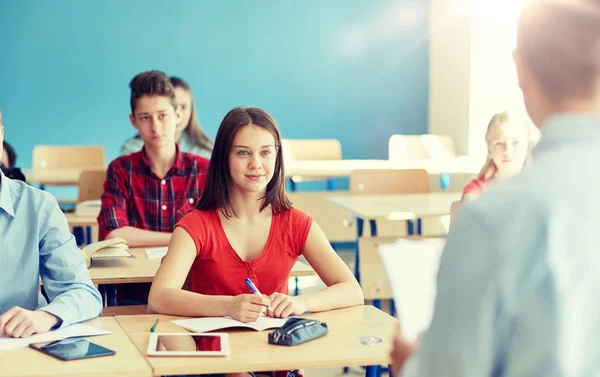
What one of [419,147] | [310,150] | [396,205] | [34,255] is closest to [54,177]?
[310,150]

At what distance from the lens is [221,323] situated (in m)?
1.86

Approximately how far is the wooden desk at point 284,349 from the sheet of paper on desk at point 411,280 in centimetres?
21

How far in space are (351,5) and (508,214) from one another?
6.79m

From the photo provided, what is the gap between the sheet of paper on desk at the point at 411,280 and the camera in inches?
57.8

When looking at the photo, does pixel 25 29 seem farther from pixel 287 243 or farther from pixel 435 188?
pixel 287 243

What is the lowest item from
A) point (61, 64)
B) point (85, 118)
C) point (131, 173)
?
point (131, 173)

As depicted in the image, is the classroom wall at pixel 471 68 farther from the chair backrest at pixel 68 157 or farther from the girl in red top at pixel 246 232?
the girl in red top at pixel 246 232

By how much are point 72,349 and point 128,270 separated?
0.97 m

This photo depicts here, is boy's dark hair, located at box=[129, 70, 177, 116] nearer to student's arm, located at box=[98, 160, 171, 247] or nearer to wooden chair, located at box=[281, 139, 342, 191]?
student's arm, located at box=[98, 160, 171, 247]

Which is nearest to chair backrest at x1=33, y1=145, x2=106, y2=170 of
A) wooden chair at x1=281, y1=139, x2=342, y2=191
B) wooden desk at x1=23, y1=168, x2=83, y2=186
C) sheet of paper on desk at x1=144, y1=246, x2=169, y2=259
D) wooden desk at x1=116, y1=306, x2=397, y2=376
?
wooden desk at x1=23, y1=168, x2=83, y2=186

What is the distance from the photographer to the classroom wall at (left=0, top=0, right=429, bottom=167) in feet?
21.9

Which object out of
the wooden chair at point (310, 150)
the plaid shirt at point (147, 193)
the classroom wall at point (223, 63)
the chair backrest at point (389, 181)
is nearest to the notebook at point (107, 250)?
the plaid shirt at point (147, 193)

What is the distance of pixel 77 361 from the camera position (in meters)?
1.57

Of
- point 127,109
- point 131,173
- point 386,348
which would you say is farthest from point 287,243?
point 127,109
